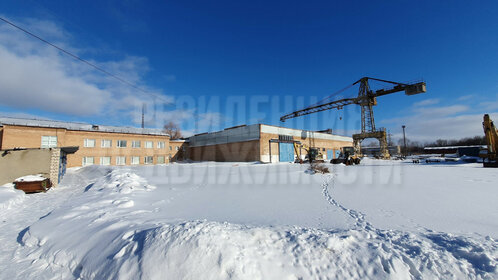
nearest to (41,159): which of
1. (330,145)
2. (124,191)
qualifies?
(124,191)

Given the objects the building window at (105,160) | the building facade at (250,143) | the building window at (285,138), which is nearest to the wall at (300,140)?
the building facade at (250,143)

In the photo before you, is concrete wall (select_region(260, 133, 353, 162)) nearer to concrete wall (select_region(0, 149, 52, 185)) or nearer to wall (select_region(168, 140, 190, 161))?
wall (select_region(168, 140, 190, 161))

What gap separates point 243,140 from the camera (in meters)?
30.2

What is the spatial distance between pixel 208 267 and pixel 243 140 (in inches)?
1098

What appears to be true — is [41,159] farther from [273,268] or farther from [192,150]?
[192,150]

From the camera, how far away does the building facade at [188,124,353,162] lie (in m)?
28.9

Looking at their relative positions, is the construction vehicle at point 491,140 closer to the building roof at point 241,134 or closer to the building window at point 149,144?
the building roof at point 241,134

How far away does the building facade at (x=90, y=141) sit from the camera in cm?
2030

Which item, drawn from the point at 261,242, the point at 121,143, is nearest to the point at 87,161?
the point at 121,143

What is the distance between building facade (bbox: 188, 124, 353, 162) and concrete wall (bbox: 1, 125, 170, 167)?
6482 mm

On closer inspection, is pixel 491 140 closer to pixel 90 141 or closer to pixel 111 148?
pixel 111 148

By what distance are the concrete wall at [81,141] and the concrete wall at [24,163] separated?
43.9 ft

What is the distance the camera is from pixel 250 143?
29.4 meters

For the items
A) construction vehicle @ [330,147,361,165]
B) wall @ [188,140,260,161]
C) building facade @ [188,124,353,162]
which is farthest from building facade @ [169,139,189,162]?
construction vehicle @ [330,147,361,165]
